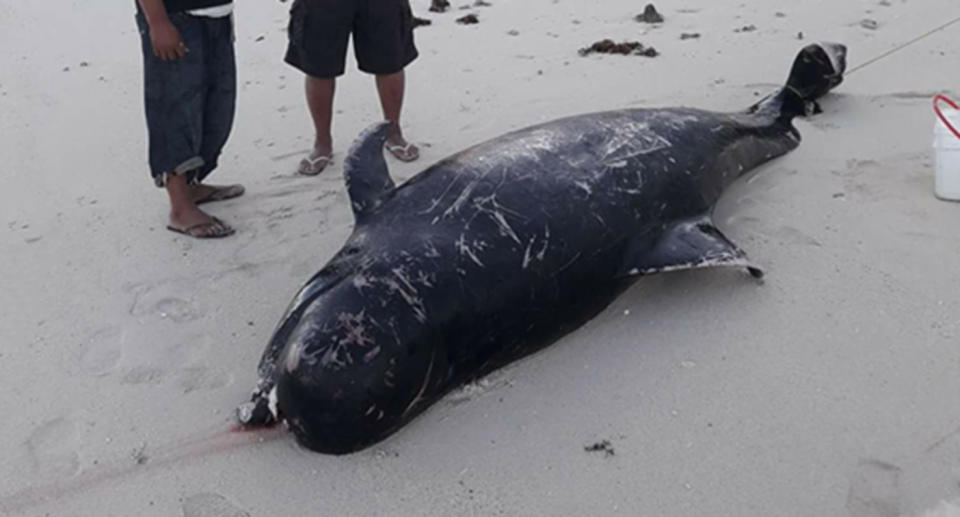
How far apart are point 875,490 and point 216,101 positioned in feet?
11.1

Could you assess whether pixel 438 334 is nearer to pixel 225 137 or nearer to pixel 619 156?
pixel 619 156

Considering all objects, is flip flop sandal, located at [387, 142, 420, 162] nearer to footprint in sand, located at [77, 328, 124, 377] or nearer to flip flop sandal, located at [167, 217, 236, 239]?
flip flop sandal, located at [167, 217, 236, 239]

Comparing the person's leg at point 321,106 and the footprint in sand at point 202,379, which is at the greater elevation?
the person's leg at point 321,106

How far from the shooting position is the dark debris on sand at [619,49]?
6105 mm

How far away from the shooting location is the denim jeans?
397 centimetres

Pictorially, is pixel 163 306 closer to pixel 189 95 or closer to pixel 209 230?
pixel 209 230

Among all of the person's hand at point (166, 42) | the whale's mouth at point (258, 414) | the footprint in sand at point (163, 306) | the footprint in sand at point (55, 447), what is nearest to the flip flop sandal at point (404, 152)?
the person's hand at point (166, 42)

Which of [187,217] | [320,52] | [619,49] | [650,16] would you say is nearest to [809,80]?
[619,49]

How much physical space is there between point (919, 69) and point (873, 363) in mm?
3335

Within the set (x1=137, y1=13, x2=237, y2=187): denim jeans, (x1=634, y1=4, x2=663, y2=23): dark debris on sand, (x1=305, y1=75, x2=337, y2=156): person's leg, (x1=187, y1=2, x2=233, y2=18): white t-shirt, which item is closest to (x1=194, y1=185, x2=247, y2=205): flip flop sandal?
(x1=137, y1=13, x2=237, y2=187): denim jeans

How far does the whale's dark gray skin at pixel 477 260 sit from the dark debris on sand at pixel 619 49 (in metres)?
2.32

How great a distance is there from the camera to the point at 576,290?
3082mm

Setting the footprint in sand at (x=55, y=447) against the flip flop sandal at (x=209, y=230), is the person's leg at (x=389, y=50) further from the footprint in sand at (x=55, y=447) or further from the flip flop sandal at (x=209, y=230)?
the footprint in sand at (x=55, y=447)

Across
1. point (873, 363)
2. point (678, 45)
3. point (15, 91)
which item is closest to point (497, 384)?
point (873, 363)
